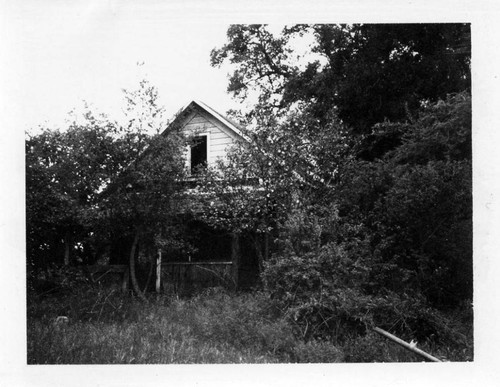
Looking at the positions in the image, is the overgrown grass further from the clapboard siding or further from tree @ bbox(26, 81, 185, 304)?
the clapboard siding

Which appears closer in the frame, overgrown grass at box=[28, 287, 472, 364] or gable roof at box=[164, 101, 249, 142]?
overgrown grass at box=[28, 287, 472, 364]

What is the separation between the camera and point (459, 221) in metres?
8.31

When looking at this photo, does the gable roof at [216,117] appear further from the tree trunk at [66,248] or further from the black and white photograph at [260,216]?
the tree trunk at [66,248]

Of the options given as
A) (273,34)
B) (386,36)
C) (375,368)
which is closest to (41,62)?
(375,368)

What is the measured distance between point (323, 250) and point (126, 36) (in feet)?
14.8

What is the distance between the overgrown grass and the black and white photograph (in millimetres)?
33

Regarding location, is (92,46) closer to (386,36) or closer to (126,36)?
(126,36)

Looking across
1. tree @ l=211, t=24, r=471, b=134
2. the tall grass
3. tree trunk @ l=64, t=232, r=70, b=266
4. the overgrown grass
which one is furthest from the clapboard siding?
the overgrown grass

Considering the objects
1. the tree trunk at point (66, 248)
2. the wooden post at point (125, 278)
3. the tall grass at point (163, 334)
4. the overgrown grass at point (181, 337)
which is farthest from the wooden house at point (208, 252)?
the overgrown grass at point (181, 337)

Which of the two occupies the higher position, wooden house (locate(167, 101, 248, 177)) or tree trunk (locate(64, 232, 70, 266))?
wooden house (locate(167, 101, 248, 177))

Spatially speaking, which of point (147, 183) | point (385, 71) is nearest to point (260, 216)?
point (147, 183)

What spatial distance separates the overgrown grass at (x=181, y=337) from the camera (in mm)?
6273

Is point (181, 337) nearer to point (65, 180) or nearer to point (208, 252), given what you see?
point (65, 180)

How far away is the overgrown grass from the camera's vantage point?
627cm
